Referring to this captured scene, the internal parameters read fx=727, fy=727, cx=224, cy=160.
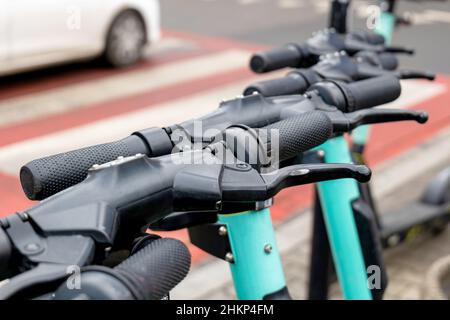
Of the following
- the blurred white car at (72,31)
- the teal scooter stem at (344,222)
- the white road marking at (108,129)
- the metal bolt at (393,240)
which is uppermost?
the teal scooter stem at (344,222)

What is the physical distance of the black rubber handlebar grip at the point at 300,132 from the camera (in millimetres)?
1370

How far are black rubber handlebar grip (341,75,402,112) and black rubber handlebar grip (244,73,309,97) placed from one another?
0.19m

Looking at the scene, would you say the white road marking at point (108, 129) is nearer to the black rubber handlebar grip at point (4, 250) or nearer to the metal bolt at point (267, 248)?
the metal bolt at point (267, 248)

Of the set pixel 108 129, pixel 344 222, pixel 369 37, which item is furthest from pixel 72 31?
pixel 344 222

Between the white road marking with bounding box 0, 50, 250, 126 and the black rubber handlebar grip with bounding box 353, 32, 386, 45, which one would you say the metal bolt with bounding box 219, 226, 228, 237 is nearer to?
the black rubber handlebar grip with bounding box 353, 32, 386, 45

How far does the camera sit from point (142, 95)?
7.94 meters

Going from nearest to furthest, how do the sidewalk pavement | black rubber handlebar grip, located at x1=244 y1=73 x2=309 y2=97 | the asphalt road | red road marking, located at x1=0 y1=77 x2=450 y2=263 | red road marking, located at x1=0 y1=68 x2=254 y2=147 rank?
black rubber handlebar grip, located at x1=244 y1=73 x2=309 y2=97, the sidewalk pavement, red road marking, located at x1=0 y1=77 x2=450 y2=263, red road marking, located at x1=0 y1=68 x2=254 y2=147, the asphalt road

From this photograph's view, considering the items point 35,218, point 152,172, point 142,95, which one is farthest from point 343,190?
point 142,95

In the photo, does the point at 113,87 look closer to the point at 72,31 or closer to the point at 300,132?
the point at 72,31

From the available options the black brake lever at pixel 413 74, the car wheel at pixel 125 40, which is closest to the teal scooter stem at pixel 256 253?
the black brake lever at pixel 413 74

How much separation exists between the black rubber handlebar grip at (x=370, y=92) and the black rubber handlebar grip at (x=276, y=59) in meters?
0.51

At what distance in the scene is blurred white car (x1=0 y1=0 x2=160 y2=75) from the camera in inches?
306

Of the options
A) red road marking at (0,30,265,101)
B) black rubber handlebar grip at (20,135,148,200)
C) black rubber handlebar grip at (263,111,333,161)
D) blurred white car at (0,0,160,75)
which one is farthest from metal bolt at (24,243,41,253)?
red road marking at (0,30,265,101)

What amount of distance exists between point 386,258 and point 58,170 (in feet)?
11.0
